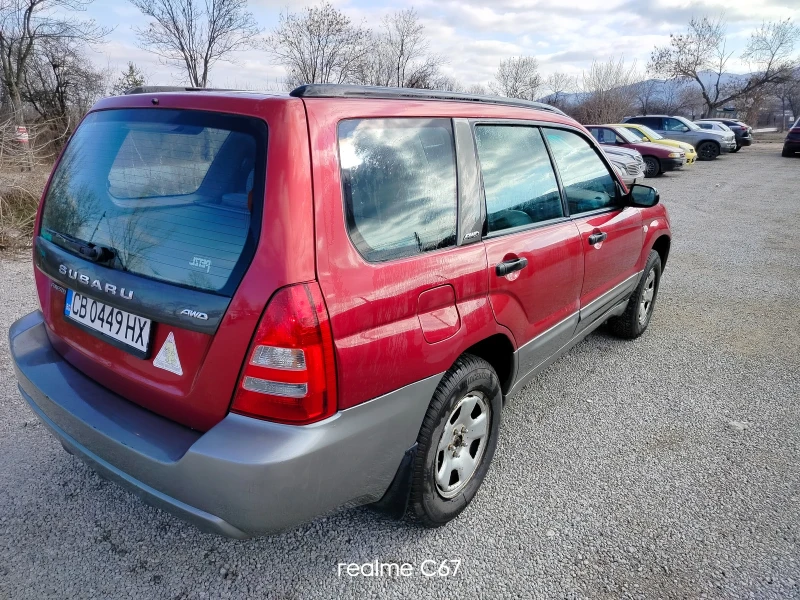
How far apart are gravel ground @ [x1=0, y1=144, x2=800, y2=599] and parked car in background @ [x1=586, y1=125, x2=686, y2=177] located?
45.6 ft

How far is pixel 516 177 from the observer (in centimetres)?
261

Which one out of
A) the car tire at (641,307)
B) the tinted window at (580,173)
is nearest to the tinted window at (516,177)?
the tinted window at (580,173)

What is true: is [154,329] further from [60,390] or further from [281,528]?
[281,528]

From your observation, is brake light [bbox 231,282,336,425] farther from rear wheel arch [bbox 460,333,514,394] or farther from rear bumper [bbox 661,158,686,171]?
rear bumper [bbox 661,158,686,171]

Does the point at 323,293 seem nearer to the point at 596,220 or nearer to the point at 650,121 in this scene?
the point at 596,220

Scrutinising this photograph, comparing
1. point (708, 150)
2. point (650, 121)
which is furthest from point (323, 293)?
point (708, 150)

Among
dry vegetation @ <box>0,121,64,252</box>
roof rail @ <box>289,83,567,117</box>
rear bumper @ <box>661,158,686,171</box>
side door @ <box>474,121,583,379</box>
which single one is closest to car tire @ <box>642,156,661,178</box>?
rear bumper @ <box>661,158,686,171</box>

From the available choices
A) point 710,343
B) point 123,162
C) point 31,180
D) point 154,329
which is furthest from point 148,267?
point 31,180

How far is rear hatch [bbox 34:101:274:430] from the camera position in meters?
1.64

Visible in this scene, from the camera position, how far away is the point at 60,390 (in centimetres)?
201

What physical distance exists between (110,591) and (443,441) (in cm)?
135

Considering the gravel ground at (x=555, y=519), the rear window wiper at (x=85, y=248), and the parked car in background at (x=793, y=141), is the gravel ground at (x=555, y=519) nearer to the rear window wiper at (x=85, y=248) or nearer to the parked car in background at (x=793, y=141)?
the rear window wiper at (x=85, y=248)

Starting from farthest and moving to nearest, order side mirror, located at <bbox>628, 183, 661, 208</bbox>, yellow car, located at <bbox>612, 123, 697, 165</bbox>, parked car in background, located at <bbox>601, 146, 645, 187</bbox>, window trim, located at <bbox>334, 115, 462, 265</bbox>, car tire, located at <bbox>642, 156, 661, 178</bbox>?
yellow car, located at <bbox>612, 123, 697, 165</bbox>, car tire, located at <bbox>642, 156, 661, 178</bbox>, parked car in background, located at <bbox>601, 146, 645, 187</bbox>, side mirror, located at <bbox>628, 183, 661, 208</bbox>, window trim, located at <bbox>334, 115, 462, 265</bbox>

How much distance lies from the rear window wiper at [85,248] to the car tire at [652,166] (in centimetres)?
1742
